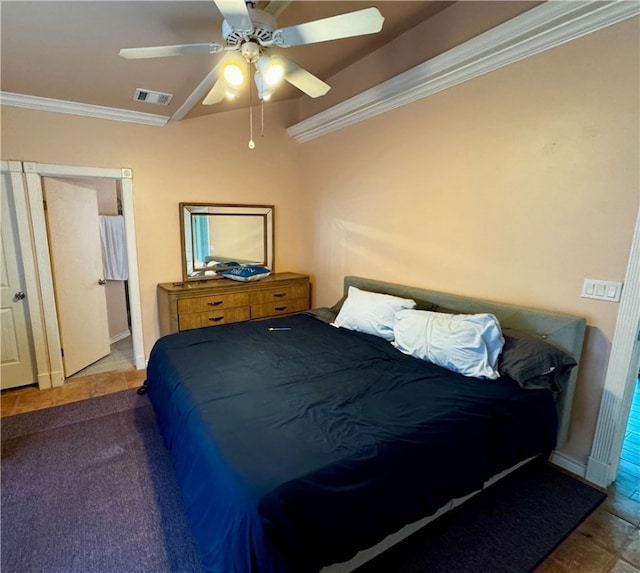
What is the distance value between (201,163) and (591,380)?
389 centimetres

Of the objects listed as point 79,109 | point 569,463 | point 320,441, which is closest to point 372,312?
point 320,441

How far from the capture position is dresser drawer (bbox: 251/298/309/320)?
12.4 ft

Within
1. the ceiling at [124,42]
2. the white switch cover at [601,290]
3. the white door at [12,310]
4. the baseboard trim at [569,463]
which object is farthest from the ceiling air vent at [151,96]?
the baseboard trim at [569,463]

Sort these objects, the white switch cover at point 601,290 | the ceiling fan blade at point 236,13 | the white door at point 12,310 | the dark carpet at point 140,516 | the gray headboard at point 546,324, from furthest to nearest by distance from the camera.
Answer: the white door at point 12,310, the gray headboard at point 546,324, the white switch cover at point 601,290, the dark carpet at point 140,516, the ceiling fan blade at point 236,13

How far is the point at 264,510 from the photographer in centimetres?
108

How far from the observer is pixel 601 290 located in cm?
194

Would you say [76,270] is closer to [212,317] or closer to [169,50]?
[212,317]

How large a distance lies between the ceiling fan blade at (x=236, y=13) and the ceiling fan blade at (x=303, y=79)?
33 cm

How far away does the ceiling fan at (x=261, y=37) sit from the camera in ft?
4.73

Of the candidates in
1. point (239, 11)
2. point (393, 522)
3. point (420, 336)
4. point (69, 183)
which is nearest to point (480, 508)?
point (393, 522)

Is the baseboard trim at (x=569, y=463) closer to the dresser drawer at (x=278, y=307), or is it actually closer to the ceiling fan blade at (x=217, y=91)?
the dresser drawer at (x=278, y=307)

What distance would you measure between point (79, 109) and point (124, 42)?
1.34 m

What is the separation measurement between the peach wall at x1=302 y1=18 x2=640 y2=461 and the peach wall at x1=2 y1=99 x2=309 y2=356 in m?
1.34

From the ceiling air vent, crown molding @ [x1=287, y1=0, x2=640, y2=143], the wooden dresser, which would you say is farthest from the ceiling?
the wooden dresser
